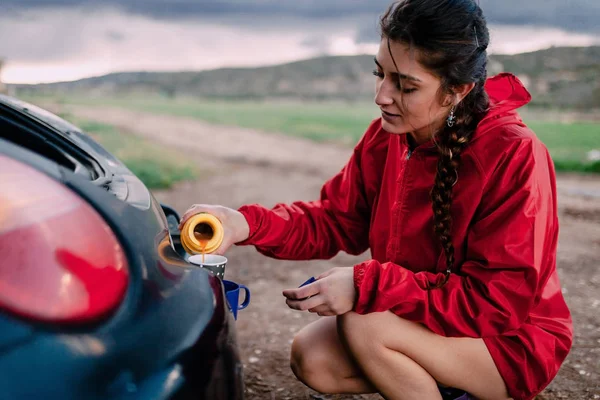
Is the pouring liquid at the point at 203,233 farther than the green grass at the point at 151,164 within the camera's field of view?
No

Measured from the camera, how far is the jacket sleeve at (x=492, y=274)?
177cm

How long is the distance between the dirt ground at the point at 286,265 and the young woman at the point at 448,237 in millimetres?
823

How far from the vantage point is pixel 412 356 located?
199cm

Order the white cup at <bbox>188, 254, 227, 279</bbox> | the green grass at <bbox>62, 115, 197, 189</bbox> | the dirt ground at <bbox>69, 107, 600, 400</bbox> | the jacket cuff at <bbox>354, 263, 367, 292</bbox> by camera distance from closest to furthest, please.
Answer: the white cup at <bbox>188, 254, 227, 279</bbox> < the jacket cuff at <bbox>354, 263, 367, 292</bbox> < the dirt ground at <bbox>69, 107, 600, 400</bbox> < the green grass at <bbox>62, 115, 197, 189</bbox>

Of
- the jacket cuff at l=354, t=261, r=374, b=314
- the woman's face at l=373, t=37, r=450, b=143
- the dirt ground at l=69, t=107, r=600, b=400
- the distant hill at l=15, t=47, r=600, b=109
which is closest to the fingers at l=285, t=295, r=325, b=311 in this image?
the jacket cuff at l=354, t=261, r=374, b=314

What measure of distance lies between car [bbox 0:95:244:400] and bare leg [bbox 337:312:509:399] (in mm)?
636

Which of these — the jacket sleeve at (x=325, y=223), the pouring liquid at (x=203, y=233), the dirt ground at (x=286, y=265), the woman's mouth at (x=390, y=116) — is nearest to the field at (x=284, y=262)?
the dirt ground at (x=286, y=265)

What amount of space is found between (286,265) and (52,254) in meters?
3.98

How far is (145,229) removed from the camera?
1385 millimetres

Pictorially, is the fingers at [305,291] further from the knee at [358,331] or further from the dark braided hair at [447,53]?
the dark braided hair at [447,53]

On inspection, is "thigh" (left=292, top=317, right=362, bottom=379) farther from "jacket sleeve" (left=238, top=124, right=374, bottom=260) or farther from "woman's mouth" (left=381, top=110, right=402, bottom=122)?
"woman's mouth" (left=381, top=110, right=402, bottom=122)

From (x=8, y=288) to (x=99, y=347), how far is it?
0.19 m

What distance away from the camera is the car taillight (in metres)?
1.12

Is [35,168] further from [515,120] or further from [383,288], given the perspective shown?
[515,120]
